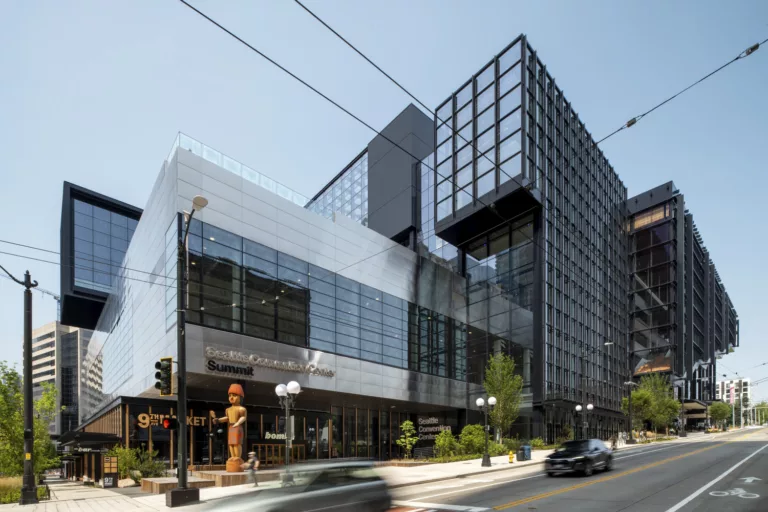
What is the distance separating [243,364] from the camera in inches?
1136

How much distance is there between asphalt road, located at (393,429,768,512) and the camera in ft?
44.6

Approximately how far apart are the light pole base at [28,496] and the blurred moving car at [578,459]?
18789 millimetres

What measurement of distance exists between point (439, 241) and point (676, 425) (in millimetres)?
66631

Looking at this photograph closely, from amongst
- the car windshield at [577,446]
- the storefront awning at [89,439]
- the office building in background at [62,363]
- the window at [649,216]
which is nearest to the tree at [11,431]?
the storefront awning at [89,439]

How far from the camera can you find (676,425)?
306ft

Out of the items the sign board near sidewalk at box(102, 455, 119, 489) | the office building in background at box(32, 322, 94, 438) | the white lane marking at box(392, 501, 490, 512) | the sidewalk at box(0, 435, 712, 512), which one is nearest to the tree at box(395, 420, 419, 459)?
the sidewalk at box(0, 435, 712, 512)

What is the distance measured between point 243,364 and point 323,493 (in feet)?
64.8

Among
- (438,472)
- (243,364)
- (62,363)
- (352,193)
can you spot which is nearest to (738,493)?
(438,472)

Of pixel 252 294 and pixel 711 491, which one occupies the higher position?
pixel 252 294

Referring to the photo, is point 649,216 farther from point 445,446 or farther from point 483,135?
point 445,446

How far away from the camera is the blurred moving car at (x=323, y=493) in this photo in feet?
31.3

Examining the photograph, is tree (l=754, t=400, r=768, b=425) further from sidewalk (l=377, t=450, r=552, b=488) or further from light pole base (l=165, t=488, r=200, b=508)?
light pole base (l=165, t=488, r=200, b=508)

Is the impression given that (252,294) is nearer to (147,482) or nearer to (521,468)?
(147,482)

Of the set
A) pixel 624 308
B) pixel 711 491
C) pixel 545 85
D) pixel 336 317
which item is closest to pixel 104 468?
pixel 336 317
